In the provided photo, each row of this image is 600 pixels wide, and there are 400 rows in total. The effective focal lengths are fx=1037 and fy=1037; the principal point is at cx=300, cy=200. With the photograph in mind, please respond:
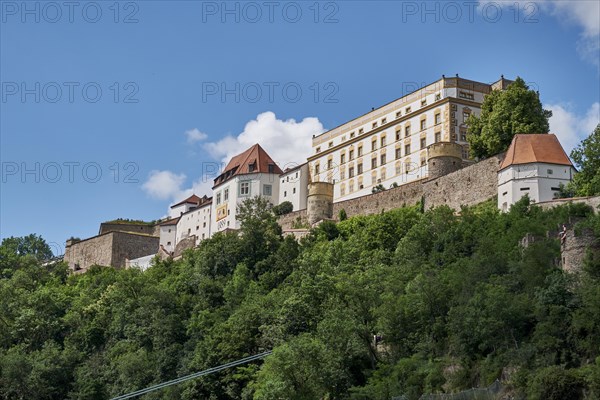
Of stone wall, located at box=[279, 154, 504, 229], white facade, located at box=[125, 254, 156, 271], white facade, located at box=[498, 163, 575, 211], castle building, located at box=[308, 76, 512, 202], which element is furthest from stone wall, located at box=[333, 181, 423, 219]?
white facade, located at box=[125, 254, 156, 271]

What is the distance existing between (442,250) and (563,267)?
10.6 m

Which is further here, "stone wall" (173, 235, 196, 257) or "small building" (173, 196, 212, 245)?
"small building" (173, 196, 212, 245)

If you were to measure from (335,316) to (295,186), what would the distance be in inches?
1456

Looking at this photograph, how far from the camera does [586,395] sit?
122 feet

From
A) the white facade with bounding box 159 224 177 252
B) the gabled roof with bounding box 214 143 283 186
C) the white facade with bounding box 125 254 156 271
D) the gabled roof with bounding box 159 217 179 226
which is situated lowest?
the white facade with bounding box 125 254 156 271

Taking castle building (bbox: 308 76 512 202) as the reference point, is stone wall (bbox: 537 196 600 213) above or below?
below

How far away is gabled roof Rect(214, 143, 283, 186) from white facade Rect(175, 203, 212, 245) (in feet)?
9.02

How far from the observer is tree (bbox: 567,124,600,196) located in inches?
2136

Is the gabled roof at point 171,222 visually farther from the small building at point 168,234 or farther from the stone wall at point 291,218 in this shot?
the stone wall at point 291,218

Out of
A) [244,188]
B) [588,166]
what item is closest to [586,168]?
[588,166]

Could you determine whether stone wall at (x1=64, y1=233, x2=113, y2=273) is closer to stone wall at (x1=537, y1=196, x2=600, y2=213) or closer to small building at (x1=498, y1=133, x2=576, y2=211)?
small building at (x1=498, y1=133, x2=576, y2=211)

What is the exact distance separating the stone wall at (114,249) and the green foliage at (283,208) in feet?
54.3

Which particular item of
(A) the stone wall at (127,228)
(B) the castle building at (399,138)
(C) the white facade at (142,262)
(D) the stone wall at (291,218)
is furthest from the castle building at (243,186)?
(A) the stone wall at (127,228)

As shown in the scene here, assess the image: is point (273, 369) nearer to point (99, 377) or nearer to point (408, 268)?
point (408, 268)
